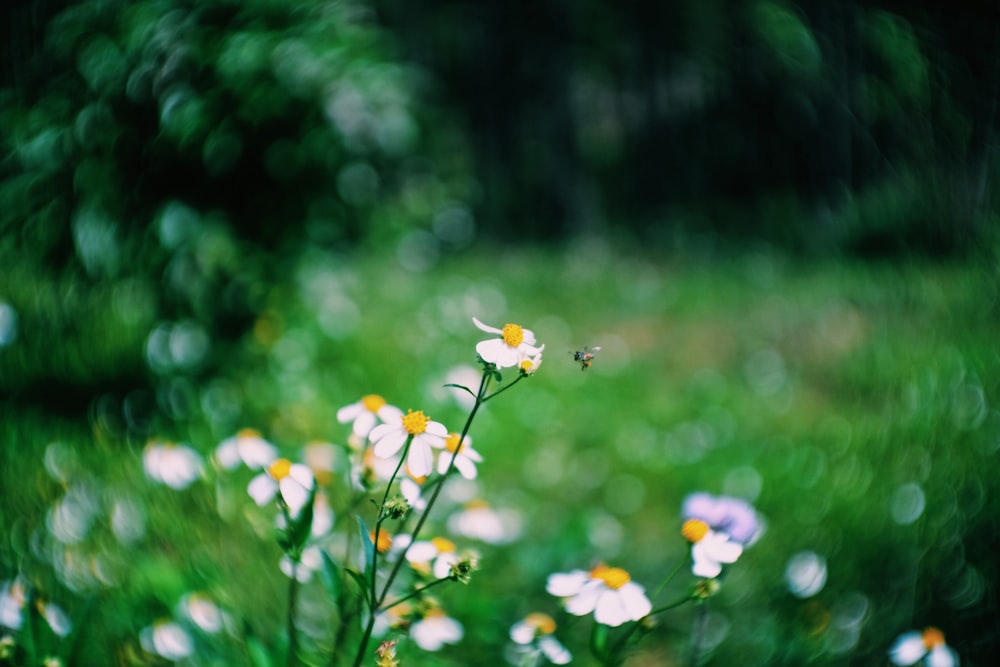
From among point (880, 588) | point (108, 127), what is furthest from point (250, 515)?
point (880, 588)

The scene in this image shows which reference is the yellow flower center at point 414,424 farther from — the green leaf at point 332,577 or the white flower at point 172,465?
the white flower at point 172,465

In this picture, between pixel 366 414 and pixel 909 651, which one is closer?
pixel 366 414

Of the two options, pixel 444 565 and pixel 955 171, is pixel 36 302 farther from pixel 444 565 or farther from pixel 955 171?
pixel 955 171

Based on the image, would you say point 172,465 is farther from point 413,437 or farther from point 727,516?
point 727,516

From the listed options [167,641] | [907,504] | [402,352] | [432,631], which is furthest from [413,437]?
[402,352]

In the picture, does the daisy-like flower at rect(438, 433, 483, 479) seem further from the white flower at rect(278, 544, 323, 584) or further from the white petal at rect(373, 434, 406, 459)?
the white flower at rect(278, 544, 323, 584)

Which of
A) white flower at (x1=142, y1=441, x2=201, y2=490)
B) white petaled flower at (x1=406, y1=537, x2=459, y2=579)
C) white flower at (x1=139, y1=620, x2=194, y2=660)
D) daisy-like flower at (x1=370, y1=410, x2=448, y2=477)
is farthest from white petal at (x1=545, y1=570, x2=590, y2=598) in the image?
white flower at (x1=142, y1=441, x2=201, y2=490)
